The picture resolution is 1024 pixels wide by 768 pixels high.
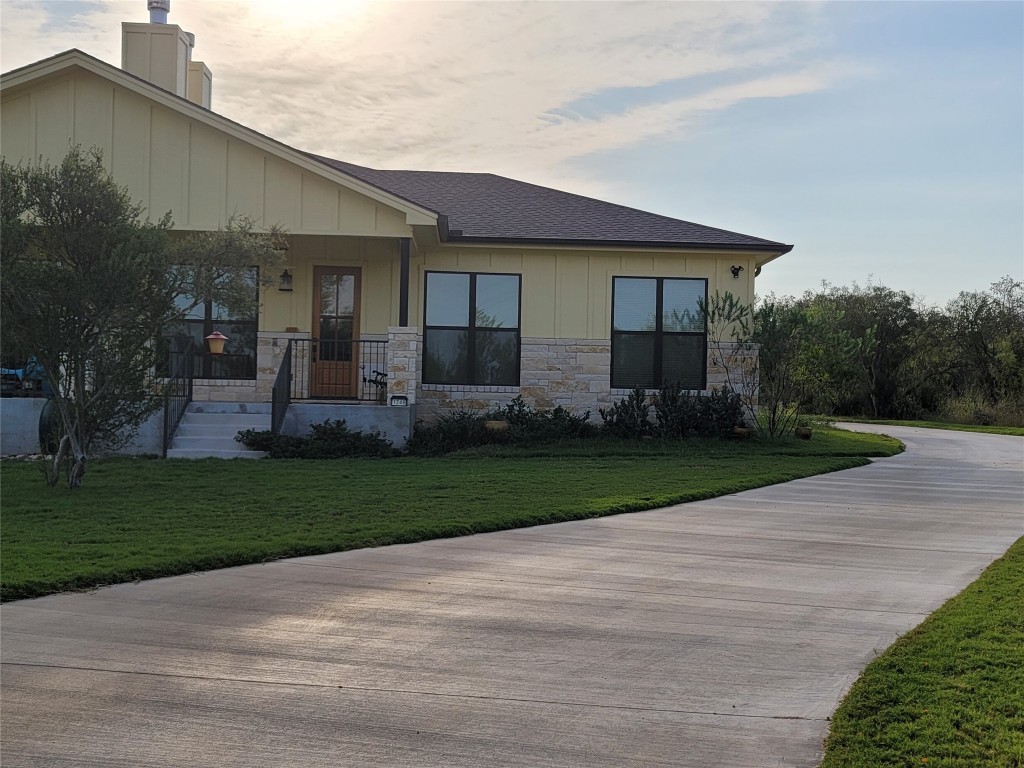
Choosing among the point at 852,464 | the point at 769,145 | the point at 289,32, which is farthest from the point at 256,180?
the point at 852,464

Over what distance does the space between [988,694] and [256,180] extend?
13805mm

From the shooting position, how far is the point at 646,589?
6.62 metres

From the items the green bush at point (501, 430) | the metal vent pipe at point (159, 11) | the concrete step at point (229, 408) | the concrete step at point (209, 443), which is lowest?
the concrete step at point (209, 443)

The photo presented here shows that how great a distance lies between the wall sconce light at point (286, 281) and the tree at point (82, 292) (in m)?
6.30

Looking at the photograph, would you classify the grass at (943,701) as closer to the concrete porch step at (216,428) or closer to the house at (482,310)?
the concrete porch step at (216,428)

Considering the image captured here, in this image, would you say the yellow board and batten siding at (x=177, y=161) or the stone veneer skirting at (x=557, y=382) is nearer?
the yellow board and batten siding at (x=177, y=161)

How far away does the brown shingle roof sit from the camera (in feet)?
58.0

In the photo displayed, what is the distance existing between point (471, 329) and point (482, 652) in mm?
13075

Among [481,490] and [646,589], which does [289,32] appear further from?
[646,589]

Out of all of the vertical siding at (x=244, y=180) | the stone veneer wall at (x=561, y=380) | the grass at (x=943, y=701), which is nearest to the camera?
the grass at (x=943, y=701)


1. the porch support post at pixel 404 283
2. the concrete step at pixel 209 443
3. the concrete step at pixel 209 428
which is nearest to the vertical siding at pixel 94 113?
the concrete step at pixel 209 428

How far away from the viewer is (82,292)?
10352mm

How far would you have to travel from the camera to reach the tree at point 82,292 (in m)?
10.3

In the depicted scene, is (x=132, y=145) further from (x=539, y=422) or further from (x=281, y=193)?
(x=539, y=422)
